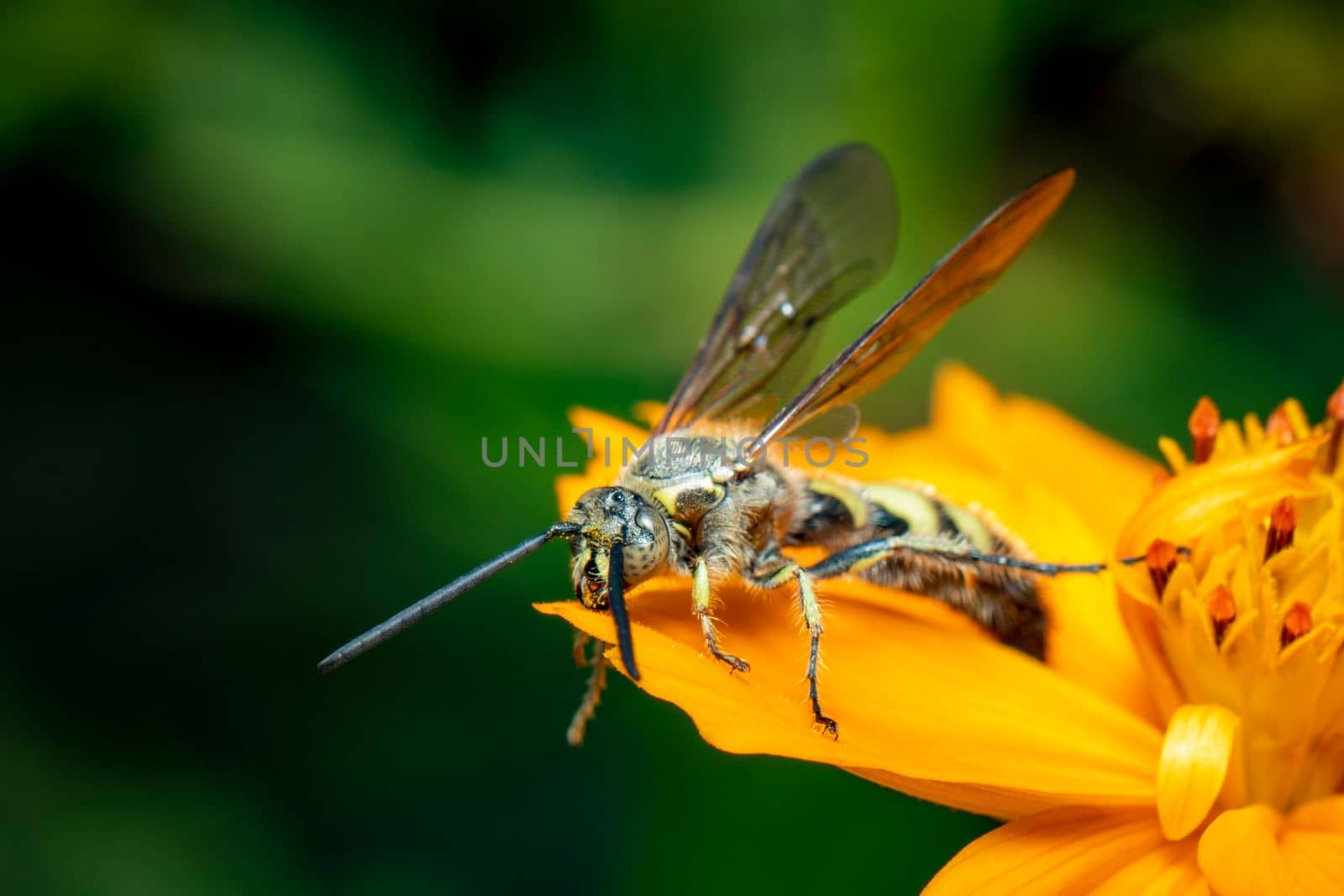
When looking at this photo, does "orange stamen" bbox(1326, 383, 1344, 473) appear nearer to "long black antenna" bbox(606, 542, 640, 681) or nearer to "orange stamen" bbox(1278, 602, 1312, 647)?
"orange stamen" bbox(1278, 602, 1312, 647)

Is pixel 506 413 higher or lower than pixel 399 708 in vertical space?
higher

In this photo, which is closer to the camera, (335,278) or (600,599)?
(600,599)

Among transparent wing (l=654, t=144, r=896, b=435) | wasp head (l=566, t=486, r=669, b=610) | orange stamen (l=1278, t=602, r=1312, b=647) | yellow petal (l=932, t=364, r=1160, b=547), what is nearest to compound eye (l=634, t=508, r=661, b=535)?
wasp head (l=566, t=486, r=669, b=610)

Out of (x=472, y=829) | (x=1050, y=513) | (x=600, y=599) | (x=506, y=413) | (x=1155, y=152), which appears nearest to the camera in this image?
(x=600, y=599)

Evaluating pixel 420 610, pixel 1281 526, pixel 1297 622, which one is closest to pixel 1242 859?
pixel 1297 622

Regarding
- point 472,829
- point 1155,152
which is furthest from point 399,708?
point 1155,152

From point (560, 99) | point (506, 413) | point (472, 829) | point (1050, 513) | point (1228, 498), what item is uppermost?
point (560, 99)

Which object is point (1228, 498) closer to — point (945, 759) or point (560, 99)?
point (945, 759)

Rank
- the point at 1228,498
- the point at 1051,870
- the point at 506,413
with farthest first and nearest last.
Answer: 1. the point at 506,413
2. the point at 1228,498
3. the point at 1051,870

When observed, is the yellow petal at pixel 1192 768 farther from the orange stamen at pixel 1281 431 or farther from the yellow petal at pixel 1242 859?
the orange stamen at pixel 1281 431
